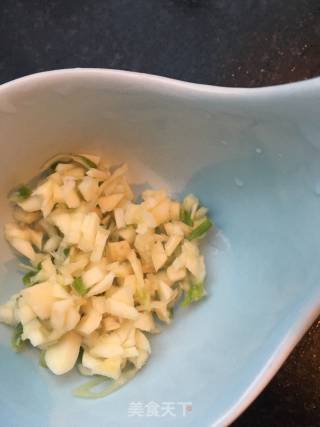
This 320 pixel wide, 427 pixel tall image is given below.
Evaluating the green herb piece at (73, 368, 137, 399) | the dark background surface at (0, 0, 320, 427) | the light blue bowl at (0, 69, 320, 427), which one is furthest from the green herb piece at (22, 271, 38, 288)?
the dark background surface at (0, 0, 320, 427)

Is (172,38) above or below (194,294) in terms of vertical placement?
above

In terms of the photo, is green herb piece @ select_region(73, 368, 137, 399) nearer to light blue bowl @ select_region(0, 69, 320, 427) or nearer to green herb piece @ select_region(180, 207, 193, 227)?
light blue bowl @ select_region(0, 69, 320, 427)

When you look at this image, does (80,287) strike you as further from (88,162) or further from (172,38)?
(172,38)

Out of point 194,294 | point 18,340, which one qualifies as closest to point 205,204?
point 194,294

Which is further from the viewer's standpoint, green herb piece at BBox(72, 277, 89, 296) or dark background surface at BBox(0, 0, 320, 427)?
dark background surface at BBox(0, 0, 320, 427)

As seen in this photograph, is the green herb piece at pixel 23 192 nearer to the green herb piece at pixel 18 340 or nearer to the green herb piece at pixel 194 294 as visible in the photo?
the green herb piece at pixel 18 340

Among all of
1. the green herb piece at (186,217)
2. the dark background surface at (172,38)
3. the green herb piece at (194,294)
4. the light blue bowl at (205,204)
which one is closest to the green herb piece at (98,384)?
the light blue bowl at (205,204)

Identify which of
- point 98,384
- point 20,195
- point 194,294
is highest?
point 20,195
